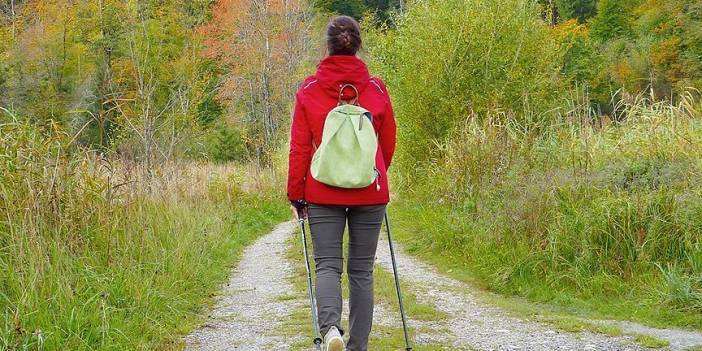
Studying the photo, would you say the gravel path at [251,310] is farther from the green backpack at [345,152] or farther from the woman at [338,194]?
the green backpack at [345,152]

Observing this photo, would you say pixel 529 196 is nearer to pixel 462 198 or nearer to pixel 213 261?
pixel 462 198

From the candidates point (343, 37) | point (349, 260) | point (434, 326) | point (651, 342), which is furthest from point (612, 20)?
point (349, 260)

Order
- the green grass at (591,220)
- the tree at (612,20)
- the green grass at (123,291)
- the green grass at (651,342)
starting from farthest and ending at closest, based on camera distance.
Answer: the tree at (612,20), the green grass at (591,220), the green grass at (651,342), the green grass at (123,291)

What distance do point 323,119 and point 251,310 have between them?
3.42 metres

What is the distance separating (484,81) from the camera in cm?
1531

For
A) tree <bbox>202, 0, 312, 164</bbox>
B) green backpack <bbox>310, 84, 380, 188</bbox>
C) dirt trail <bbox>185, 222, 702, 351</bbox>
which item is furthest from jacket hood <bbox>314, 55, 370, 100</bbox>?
tree <bbox>202, 0, 312, 164</bbox>

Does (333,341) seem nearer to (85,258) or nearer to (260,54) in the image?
(85,258)

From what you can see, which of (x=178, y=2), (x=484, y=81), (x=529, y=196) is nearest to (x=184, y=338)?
(x=529, y=196)

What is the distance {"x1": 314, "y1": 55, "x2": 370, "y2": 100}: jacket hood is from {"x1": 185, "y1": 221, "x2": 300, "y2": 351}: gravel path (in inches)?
84.2

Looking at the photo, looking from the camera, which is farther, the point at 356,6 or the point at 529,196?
the point at 356,6

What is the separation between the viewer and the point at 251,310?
22.4ft

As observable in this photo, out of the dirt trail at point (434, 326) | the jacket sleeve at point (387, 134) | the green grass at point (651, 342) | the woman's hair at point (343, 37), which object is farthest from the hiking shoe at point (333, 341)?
the green grass at point (651, 342)

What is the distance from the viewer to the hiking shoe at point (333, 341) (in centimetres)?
369

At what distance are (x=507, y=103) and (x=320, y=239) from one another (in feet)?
39.5
